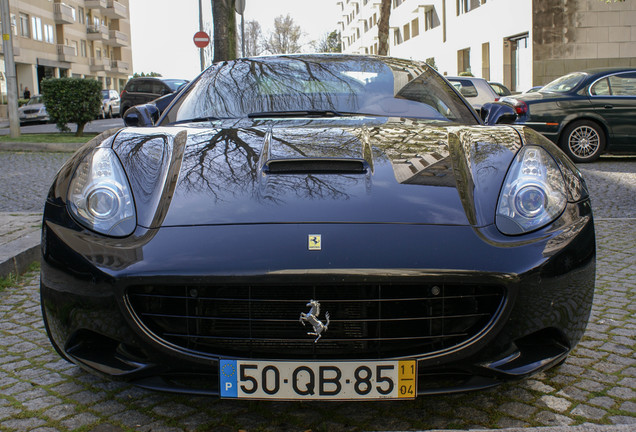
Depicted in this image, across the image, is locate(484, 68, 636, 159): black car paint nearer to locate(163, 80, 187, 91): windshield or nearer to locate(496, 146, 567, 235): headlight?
locate(496, 146, 567, 235): headlight

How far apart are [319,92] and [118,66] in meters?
63.5

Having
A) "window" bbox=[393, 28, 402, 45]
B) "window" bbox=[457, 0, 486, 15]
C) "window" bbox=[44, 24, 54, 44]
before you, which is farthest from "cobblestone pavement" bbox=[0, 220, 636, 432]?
"window" bbox=[393, 28, 402, 45]

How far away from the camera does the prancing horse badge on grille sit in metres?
1.90

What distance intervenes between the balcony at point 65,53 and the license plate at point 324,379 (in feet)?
171

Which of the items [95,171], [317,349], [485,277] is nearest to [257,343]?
[317,349]

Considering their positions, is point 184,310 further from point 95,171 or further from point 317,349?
point 95,171

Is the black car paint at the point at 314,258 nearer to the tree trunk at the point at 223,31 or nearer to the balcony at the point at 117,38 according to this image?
the tree trunk at the point at 223,31

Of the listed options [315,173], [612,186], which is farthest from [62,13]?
[315,173]

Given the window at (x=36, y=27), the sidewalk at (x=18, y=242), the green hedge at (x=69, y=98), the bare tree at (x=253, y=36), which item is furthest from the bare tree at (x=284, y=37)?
the sidewalk at (x=18, y=242)

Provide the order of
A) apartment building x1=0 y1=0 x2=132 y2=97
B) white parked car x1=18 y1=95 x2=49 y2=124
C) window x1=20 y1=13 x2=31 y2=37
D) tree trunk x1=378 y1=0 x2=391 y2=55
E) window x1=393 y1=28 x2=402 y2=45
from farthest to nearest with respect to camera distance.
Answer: window x1=393 y1=28 x2=402 y2=45 → apartment building x1=0 y1=0 x2=132 y2=97 → window x1=20 y1=13 x2=31 y2=37 → white parked car x1=18 y1=95 x2=49 y2=124 → tree trunk x1=378 y1=0 x2=391 y2=55

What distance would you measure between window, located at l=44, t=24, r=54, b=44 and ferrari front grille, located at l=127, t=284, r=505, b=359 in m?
50.4

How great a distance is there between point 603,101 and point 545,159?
8.29 meters

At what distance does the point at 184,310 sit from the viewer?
1961 mm

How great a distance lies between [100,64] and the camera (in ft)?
190
